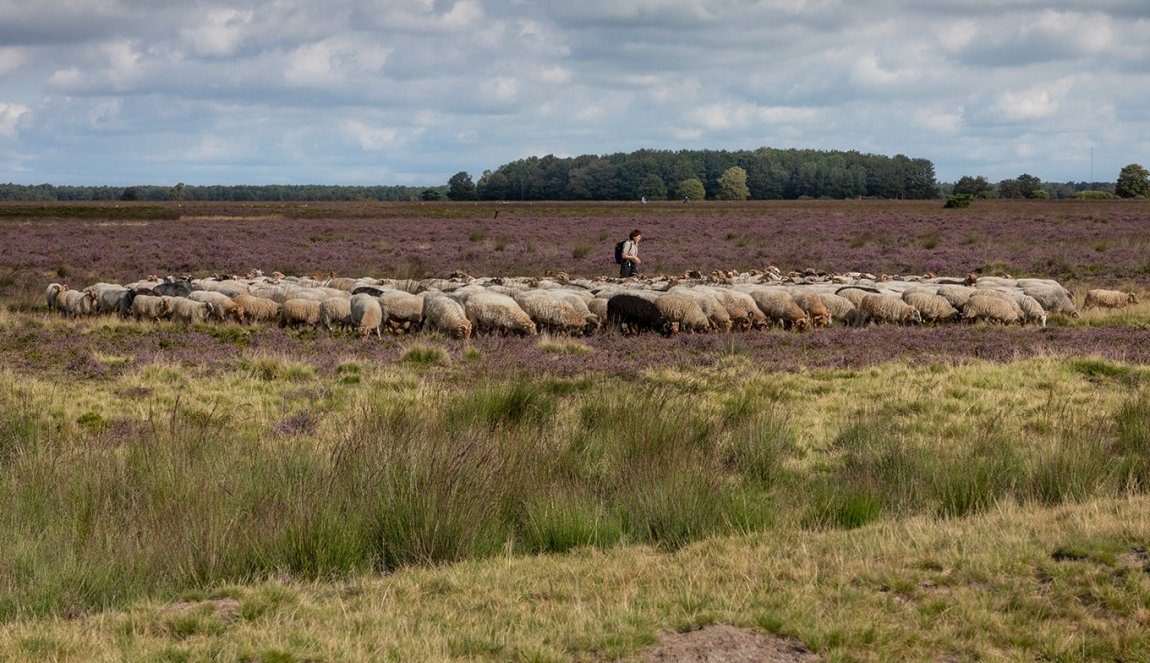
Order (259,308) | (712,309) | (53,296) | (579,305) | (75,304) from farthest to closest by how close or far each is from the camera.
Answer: (53,296) → (75,304) → (259,308) → (579,305) → (712,309)

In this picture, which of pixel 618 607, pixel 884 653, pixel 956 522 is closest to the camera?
pixel 884 653

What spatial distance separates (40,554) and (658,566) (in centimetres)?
358

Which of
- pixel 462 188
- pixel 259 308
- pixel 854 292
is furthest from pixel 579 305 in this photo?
pixel 462 188

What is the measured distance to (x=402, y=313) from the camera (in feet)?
55.4

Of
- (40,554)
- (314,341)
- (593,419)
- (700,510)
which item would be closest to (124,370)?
(314,341)

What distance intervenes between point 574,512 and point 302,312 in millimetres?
11745

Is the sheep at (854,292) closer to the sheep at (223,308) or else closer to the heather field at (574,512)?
the heather field at (574,512)

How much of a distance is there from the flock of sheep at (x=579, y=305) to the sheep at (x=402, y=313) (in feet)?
0.06

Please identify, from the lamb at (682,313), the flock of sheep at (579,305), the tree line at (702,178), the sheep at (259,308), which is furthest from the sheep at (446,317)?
the tree line at (702,178)

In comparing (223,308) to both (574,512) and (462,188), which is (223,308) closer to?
(574,512)

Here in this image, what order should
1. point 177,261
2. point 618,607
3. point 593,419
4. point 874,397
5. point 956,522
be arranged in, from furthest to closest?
point 177,261 → point 874,397 → point 593,419 → point 956,522 → point 618,607

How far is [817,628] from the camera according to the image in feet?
16.4

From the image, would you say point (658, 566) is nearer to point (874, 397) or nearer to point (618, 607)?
point (618, 607)

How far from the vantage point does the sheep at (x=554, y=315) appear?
1673 centimetres
